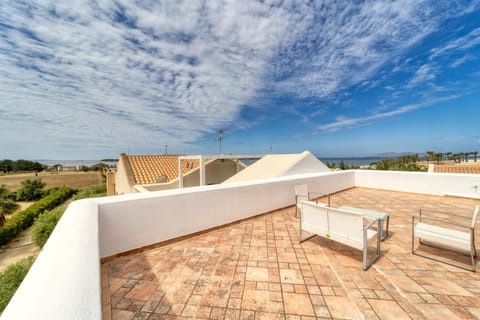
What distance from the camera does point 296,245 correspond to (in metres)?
3.66

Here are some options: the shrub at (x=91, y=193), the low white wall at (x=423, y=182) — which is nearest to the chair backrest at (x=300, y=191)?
the low white wall at (x=423, y=182)

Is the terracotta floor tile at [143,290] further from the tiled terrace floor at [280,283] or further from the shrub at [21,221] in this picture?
the shrub at [21,221]

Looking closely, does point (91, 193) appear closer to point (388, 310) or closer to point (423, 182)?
point (388, 310)

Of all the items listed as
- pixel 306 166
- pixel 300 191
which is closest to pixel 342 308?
pixel 300 191

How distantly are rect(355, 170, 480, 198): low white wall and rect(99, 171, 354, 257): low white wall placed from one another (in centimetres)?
659

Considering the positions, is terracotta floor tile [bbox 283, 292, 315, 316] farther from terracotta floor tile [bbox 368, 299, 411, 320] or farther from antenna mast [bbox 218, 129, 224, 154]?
antenna mast [bbox 218, 129, 224, 154]

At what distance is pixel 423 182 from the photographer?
8.21m

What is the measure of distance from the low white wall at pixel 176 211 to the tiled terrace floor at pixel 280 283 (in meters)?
0.27

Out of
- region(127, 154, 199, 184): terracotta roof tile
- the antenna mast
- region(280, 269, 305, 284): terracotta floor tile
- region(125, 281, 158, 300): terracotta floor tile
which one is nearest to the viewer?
region(125, 281, 158, 300): terracotta floor tile

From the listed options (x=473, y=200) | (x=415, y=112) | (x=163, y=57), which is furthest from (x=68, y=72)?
(x=415, y=112)

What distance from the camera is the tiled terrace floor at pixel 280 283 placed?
210 centimetres

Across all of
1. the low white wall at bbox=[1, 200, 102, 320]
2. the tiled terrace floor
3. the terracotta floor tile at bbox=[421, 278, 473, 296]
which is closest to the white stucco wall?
the tiled terrace floor

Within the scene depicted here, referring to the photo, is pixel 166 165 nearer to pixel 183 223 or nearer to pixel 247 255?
pixel 183 223

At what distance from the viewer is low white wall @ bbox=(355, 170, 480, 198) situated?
7258mm
